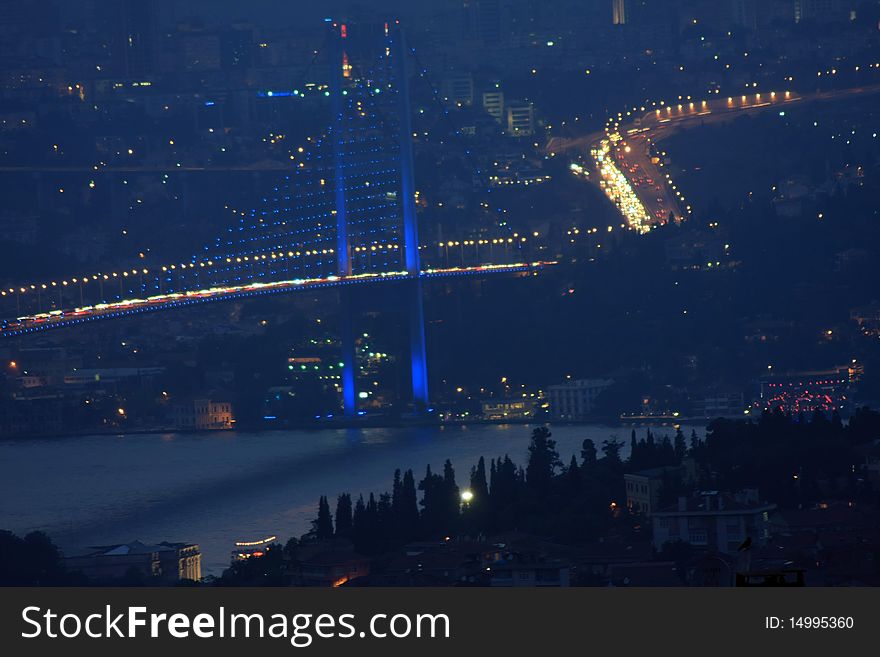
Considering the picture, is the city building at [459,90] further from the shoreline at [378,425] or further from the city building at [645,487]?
the city building at [645,487]

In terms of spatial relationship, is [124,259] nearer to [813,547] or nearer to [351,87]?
[351,87]

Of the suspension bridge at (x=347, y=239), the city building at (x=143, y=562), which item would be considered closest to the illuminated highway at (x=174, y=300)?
the suspension bridge at (x=347, y=239)

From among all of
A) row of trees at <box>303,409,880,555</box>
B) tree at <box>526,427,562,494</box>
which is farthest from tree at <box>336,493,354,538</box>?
tree at <box>526,427,562,494</box>

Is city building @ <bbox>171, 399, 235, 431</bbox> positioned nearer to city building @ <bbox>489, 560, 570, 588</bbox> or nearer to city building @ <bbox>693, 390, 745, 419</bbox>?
city building @ <bbox>693, 390, 745, 419</bbox>

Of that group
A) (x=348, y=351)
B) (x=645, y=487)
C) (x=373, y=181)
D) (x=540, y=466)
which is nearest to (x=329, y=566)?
(x=645, y=487)

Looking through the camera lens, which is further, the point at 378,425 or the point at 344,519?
the point at 378,425

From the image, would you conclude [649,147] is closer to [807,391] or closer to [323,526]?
[807,391]
